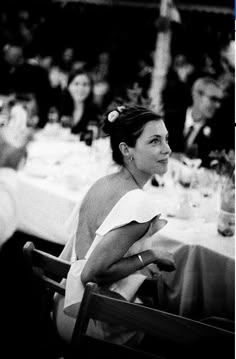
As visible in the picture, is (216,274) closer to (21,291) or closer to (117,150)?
(117,150)

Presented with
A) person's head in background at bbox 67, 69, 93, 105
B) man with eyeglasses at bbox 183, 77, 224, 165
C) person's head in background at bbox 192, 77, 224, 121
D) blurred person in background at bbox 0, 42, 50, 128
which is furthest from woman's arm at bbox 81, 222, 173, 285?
blurred person in background at bbox 0, 42, 50, 128

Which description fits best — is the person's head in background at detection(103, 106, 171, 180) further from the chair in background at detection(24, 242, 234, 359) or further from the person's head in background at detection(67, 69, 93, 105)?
the person's head in background at detection(67, 69, 93, 105)

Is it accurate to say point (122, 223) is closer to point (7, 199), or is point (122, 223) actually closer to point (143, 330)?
point (143, 330)

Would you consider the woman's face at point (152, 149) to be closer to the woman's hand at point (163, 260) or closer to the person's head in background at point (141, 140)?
the person's head in background at point (141, 140)

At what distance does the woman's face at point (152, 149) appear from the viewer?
1.26 m

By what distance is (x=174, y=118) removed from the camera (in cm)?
275

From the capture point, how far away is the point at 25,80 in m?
4.35

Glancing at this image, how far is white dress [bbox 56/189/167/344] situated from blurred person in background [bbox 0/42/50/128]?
2.37 meters

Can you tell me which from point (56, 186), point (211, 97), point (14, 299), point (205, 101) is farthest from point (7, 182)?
point (211, 97)

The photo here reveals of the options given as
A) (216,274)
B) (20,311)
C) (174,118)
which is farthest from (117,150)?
(174,118)

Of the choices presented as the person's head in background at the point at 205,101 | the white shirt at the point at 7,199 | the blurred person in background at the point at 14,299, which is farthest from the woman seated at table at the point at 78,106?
the white shirt at the point at 7,199

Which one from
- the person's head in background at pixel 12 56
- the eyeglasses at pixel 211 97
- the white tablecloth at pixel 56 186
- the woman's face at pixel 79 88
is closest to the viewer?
the white tablecloth at pixel 56 186

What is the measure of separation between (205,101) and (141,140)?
6.74 ft

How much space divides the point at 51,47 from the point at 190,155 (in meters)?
5.19
